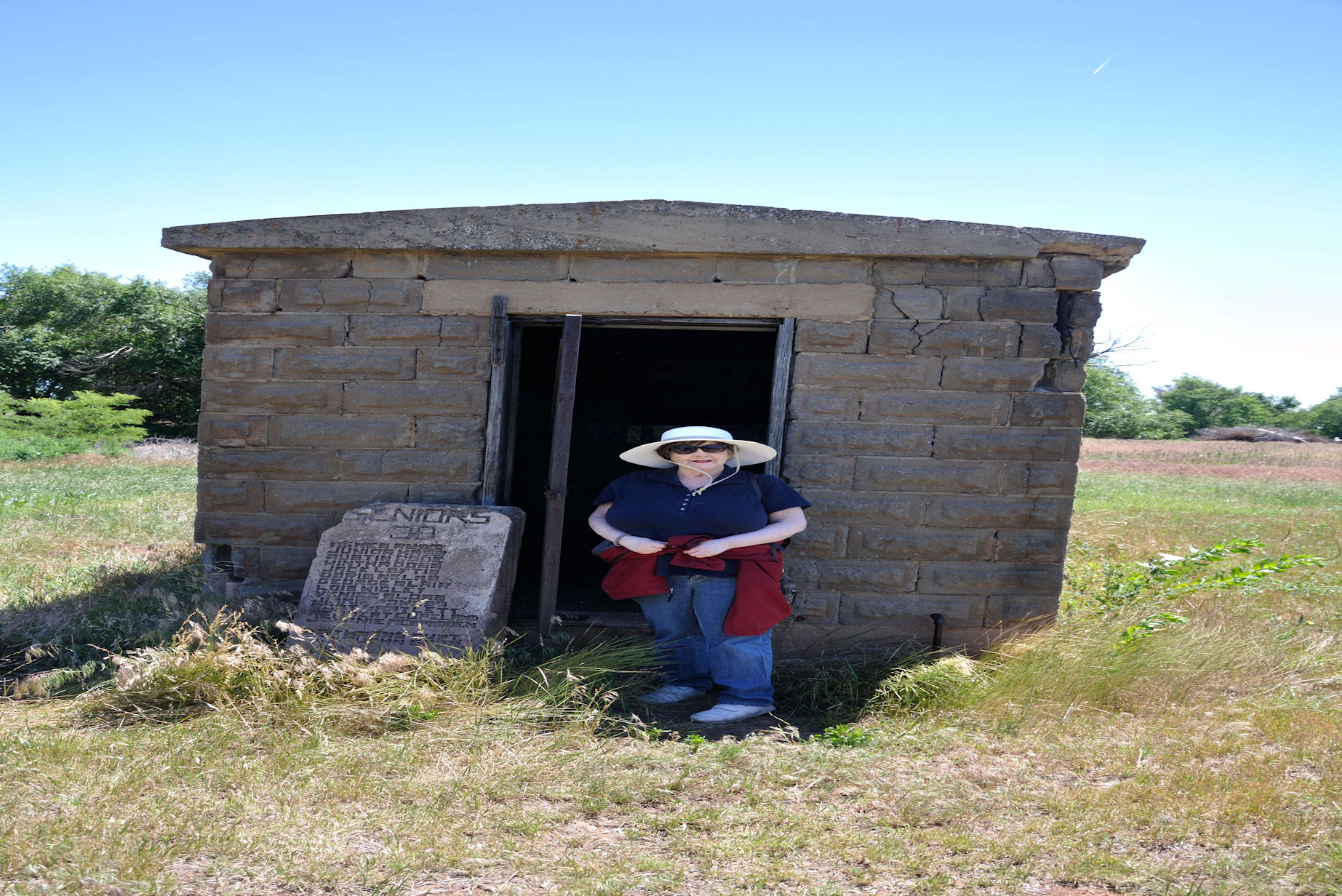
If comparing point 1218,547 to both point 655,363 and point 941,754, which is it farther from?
point 655,363

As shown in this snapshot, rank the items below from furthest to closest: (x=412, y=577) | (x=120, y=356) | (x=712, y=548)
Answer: (x=120, y=356), (x=412, y=577), (x=712, y=548)

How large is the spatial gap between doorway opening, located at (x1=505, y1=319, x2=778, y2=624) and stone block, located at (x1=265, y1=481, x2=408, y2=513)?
2990mm

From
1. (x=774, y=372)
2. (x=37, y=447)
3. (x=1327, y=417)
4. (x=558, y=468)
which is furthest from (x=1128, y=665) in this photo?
(x=1327, y=417)

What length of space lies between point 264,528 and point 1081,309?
16.1ft

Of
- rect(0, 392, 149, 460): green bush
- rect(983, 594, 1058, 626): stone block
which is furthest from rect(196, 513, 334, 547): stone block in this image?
rect(0, 392, 149, 460): green bush

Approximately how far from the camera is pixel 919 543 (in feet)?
17.4

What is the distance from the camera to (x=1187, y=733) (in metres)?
4.09

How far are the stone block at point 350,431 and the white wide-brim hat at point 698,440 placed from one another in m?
1.40

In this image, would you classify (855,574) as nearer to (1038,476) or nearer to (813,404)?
(813,404)

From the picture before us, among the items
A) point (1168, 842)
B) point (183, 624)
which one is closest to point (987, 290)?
point (1168, 842)

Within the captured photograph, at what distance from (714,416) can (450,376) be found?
16.9ft

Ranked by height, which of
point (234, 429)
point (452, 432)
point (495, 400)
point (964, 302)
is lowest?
point (234, 429)

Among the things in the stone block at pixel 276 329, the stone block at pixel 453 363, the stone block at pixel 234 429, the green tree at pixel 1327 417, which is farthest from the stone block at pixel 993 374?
the green tree at pixel 1327 417

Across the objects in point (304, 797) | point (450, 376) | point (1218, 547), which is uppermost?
point (450, 376)
